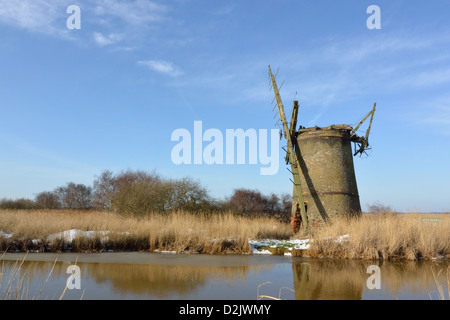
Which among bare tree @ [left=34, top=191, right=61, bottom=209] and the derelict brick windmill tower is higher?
the derelict brick windmill tower

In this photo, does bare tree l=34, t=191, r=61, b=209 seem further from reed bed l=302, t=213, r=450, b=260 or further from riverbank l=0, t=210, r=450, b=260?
reed bed l=302, t=213, r=450, b=260

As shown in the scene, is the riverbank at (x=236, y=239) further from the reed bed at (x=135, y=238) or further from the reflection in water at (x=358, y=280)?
the reflection in water at (x=358, y=280)

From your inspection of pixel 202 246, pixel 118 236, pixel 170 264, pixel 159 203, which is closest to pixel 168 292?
pixel 170 264

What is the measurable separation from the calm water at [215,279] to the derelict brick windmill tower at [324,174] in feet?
15.7

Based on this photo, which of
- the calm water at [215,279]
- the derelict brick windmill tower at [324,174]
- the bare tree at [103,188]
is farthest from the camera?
the bare tree at [103,188]

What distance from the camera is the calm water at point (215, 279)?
4703 millimetres

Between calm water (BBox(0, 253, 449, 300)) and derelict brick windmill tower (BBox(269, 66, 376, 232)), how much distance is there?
4.80 metres

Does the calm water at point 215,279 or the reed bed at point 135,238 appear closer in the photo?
the calm water at point 215,279

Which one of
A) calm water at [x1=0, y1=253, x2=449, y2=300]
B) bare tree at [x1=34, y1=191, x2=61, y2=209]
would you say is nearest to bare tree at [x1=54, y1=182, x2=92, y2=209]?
bare tree at [x1=34, y1=191, x2=61, y2=209]

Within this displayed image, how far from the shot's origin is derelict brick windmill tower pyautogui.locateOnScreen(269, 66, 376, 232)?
42.9ft

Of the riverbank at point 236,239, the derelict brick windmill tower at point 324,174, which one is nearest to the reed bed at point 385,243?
the riverbank at point 236,239

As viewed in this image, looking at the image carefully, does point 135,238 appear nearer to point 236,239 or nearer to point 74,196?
point 236,239
